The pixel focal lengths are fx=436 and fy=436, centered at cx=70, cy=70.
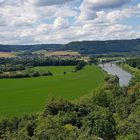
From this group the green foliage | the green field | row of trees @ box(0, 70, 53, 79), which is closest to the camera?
the green foliage

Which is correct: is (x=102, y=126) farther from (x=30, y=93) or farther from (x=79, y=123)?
(x=30, y=93)

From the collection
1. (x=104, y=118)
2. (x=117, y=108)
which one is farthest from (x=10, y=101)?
(x=104, y=118)

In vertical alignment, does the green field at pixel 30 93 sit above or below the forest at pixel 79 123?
below

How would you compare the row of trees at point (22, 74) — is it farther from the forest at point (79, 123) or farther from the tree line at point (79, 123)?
the tree line at point (79, 123)

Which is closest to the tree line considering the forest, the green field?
the forest

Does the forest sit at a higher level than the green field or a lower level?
higher

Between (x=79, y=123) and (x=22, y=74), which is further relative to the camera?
(x=22, y=74)

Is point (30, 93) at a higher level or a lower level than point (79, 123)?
lower

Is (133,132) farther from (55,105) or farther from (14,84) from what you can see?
(14,84)

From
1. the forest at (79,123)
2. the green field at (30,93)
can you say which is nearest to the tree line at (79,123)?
the forest at (79,123)

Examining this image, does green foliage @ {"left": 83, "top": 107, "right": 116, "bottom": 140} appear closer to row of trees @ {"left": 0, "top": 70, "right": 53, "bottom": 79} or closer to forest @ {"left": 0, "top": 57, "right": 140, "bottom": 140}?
forest @ {"left": 0, "top": 57, "right": 140, "bottom": 140}

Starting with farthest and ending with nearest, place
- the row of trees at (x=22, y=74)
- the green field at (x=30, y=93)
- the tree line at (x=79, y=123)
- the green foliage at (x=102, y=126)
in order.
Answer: the row of trees at (x=22, y=74), the green field at (x=30, y=93), the green foliage at (x=102, y=126), the tree line at (x=79, y=123)

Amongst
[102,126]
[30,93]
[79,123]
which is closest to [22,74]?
[30,93]
